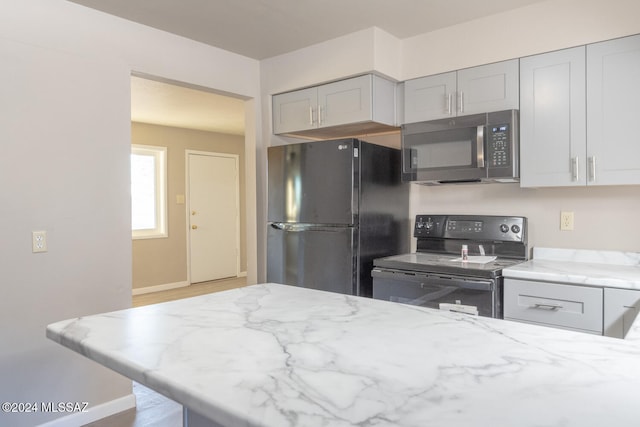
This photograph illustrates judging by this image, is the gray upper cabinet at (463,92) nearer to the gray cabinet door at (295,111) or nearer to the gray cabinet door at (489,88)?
the gray cabinet door at (489,88)

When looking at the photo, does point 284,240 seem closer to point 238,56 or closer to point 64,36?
point 238,56

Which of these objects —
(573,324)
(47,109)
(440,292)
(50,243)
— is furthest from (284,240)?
(573,324)

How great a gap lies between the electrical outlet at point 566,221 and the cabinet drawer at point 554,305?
61 cm

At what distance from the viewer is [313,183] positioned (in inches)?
111

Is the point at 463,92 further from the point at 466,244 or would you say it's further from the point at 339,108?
the point at 466,244

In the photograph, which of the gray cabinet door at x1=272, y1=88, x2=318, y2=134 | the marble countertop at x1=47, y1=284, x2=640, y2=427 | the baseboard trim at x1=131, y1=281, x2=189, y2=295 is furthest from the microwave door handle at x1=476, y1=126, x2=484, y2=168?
the baseboard trim at x1=131, y1=281, x2=189, y2=295

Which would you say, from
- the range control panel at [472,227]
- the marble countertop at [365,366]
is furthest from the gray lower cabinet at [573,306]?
the marble countertop at [365,366]

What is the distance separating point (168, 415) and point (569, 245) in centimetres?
253

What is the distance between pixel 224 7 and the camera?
8.08 ft

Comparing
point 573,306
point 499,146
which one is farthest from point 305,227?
point 573,306

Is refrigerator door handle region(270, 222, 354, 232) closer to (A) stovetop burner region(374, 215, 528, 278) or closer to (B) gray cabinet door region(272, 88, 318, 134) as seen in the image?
(A) stovetop burner region(374, 215, 528, 278)

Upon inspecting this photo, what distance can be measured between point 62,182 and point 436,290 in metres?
2.12

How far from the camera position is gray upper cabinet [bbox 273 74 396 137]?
2830mm

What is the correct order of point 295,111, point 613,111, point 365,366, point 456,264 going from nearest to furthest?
point 365,366 → point 613,111 → point 456,264 → point 295,111
